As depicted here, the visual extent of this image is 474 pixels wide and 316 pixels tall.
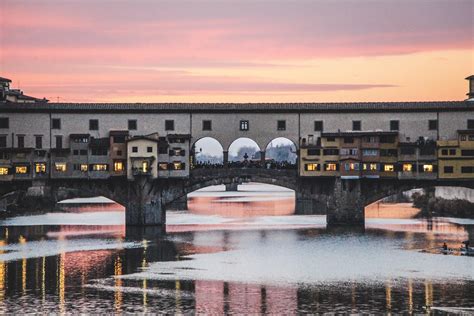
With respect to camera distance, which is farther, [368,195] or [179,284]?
[368,195]

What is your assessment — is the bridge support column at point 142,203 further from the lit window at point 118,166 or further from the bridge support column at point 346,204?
the bridge support column at point 346,204

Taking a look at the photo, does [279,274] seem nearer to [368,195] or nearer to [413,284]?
[413,284]

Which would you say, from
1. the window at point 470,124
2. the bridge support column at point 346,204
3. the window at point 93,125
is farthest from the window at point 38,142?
the window at point 470,124

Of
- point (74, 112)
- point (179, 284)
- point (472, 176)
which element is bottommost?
point (179, 284)

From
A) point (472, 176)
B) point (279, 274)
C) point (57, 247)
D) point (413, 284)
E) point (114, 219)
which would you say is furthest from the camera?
point (114, 219)

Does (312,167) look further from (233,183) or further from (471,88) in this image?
(471,88)

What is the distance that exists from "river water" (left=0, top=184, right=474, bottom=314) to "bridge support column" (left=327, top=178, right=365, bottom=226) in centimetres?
160

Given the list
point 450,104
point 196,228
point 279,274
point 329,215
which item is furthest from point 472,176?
point 279,274

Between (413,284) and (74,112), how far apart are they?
146 feet

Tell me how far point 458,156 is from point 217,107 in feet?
75.3

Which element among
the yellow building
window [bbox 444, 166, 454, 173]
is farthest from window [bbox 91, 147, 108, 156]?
window [bbox 444, 166, 454, 173]

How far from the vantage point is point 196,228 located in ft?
297

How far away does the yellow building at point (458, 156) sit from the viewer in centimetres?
8738

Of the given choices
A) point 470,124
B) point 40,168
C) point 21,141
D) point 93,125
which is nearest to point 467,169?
point 470,124
